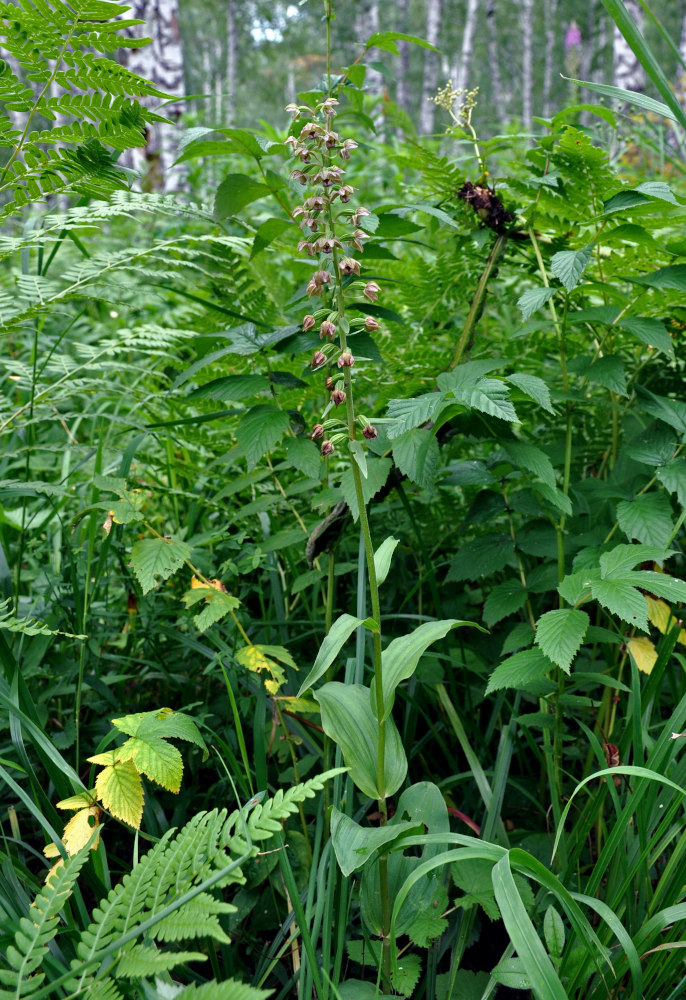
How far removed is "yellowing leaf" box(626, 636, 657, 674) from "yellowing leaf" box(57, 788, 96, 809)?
1.02 m

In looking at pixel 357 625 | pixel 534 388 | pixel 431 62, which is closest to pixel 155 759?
pixel 357 625

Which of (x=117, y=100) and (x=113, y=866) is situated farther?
(x=113, y=866)

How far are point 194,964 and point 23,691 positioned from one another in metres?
0.61

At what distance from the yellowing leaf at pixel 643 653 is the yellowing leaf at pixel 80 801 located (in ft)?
3.35

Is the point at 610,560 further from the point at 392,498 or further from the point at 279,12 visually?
the point at 279,12

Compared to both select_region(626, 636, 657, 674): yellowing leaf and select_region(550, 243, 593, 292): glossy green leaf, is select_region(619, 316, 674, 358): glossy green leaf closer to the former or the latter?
select_region(550, 243, 593, 292): glossy green leaf

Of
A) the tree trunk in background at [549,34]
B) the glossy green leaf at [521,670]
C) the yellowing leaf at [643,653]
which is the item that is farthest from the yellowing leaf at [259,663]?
the tree trunk in background at [549,34]

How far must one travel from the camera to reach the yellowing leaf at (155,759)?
1120mm

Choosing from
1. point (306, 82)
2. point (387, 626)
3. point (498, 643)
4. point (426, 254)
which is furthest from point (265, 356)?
point (306, 82)

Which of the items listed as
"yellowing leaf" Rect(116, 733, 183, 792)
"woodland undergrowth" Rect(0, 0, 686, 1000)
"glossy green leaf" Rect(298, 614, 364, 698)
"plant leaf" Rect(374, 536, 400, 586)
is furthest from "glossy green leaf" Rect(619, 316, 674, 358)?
"yellowing leaf" Rect(116, 733, 183, 792)

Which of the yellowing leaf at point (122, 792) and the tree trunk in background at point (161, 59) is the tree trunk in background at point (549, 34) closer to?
the tree trunk in background at point (161, 59)

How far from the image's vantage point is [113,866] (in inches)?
57.4

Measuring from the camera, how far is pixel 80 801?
1.16 meters

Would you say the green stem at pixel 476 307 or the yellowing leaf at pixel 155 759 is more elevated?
the green stem at pixel 476 307
